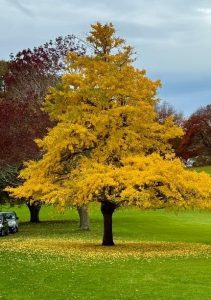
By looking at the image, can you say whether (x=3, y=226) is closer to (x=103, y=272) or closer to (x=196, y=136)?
(x=103, y=272)

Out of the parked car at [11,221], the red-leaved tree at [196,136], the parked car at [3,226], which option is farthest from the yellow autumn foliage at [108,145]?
the red-leaved tree at [196,136]

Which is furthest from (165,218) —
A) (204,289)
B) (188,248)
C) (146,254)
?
(204,289)

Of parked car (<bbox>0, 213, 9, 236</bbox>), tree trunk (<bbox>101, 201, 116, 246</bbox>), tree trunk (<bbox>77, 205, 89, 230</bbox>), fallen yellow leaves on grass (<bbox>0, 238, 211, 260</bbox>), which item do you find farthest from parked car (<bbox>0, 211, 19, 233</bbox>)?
tree trunk (<bbox>101, 201, 116, 246</bbox>)

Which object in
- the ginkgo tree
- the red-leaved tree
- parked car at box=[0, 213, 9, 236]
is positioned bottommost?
parked car at box=[0, 213, 9, 236]

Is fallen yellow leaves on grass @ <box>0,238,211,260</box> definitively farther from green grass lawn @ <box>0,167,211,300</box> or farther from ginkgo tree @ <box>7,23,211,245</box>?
ginkgo tree @ <box>7,23,211,245</box>

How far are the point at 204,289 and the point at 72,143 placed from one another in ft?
46.7

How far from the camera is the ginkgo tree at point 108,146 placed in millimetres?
28734

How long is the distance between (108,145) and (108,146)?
2.3 inches

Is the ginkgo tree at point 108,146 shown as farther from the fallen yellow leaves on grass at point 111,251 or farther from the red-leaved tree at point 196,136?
the red-leaved tree at point 196,136

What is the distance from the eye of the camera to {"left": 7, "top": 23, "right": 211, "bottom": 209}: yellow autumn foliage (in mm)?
28703

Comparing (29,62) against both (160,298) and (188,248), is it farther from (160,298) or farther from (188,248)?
(160,298)

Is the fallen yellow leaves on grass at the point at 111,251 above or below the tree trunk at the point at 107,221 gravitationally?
below

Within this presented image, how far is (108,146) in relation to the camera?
30.6 metres

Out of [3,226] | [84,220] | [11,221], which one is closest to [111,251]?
[3,226]
